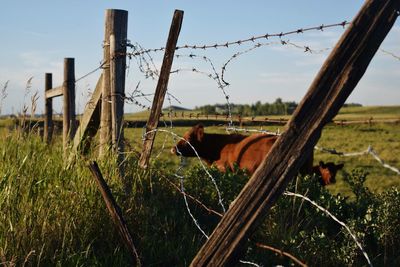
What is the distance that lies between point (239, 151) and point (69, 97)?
310cm

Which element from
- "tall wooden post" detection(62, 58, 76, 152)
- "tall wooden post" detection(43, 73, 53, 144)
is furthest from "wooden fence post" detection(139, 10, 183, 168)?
"tall wooden post" detection(43, 73, 53, 144)

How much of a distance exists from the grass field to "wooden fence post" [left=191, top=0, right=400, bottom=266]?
1503mm

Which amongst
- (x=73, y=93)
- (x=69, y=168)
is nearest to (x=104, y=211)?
(x=69, y=168)

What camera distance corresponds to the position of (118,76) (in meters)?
5.73

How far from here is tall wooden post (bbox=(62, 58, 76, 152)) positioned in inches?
302

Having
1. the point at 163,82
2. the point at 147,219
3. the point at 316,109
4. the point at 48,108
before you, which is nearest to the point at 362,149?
the point at 48,108

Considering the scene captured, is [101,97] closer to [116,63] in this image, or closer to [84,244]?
[116,63]

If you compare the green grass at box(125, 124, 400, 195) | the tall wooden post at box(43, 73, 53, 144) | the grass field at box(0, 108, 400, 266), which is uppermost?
the tall wooden post at box(43, 73, 53, 144)

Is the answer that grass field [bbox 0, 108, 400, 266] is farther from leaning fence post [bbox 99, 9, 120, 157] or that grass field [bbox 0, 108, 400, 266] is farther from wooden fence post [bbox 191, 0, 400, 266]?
Answer: wooden fence post [bbox 191, 0, 400, 266]

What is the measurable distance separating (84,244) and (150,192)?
119cm

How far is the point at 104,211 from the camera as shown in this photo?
15.3 feet

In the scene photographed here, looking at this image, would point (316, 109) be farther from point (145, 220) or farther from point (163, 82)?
point (163, 82)

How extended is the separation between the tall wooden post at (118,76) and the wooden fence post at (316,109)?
9.90 ft

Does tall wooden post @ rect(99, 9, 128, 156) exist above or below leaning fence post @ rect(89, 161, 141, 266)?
above
